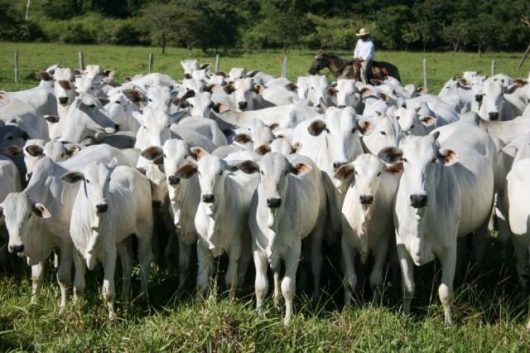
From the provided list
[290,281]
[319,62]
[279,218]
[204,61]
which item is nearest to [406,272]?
[290,281]

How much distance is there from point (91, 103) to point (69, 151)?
5.69 feet

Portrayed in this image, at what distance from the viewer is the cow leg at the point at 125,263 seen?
6582mm

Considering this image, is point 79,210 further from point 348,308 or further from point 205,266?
point 348,308

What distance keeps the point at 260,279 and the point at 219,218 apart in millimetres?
638

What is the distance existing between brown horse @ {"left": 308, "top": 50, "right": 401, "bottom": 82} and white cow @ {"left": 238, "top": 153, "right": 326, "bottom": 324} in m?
10.1

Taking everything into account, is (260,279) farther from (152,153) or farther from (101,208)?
(152,153)

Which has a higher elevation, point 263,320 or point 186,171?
point 186,171

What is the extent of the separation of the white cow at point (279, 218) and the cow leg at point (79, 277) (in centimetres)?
151

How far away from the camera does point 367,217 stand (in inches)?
248

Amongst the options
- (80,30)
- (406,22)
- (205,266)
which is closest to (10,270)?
(205,266)

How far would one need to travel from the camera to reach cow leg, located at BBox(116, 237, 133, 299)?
6.58 meters

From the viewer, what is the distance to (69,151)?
25.6 feet

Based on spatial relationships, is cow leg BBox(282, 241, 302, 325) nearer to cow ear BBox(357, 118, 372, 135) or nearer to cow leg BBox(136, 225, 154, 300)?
cow leg BBox(136, 225, 154, 300)

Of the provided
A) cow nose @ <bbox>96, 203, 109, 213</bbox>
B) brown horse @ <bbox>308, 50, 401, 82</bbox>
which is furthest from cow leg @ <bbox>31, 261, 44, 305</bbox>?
brown horse @ <bbox>308, 50, 401, 82</bbox>
